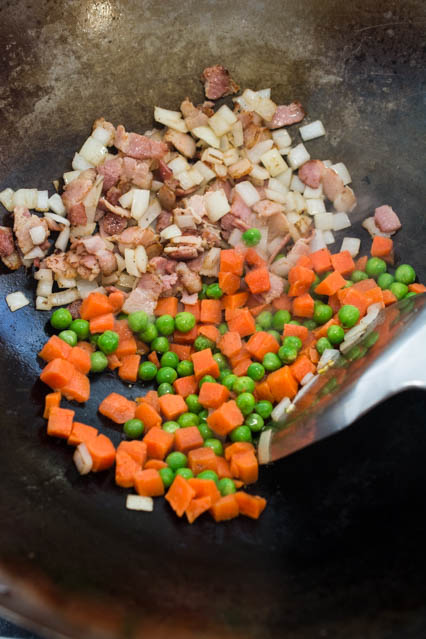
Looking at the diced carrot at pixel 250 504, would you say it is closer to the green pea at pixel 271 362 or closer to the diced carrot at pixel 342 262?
the green pea at pixel 271 362

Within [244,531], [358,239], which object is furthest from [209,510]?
[358,239]

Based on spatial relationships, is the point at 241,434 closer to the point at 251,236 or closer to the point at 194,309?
the point at 194,309

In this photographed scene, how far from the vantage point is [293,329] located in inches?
150

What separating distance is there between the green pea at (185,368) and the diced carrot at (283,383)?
19.4 inches

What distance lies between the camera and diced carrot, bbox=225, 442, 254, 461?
3.32 metres

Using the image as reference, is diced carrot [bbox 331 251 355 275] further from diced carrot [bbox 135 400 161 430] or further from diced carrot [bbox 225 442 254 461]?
diced carrot [bbox 135 400 161 430]

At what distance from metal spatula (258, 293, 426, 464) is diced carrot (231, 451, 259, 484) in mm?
91

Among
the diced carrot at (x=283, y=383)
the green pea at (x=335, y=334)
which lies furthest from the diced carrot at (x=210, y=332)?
the green pea at (x=335, y=334)

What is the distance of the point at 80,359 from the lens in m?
3.57

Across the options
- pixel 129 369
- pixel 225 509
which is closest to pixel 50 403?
pixel 129 369

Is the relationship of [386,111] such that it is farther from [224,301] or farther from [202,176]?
[224,301]

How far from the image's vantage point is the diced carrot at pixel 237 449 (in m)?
3.32

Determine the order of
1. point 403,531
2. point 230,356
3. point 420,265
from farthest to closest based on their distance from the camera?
1. point 420,265
2. point 230,356
3. point 403,531

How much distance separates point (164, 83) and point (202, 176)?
694 millimetres
